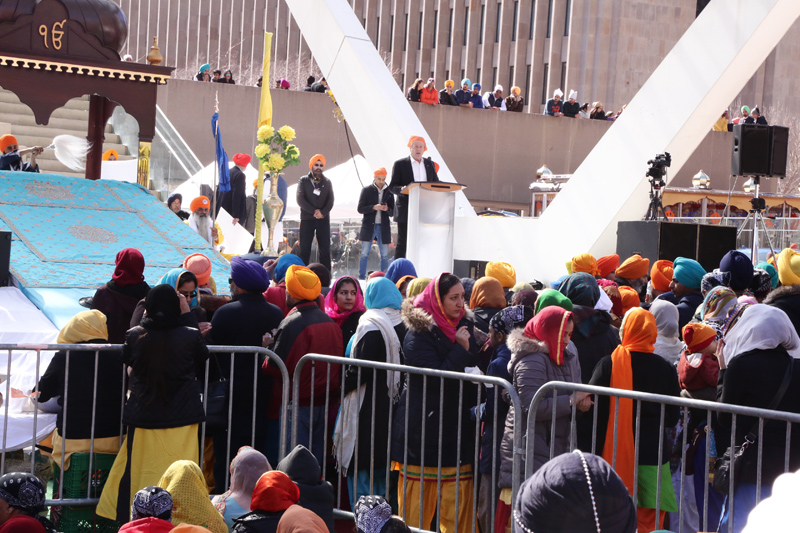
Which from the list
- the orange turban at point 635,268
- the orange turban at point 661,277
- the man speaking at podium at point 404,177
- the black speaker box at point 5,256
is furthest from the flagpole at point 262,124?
the orange turban at point 661,277

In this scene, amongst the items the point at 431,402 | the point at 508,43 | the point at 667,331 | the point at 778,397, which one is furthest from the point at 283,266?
the point at 508,43

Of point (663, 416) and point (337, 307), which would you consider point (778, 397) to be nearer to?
point (663, 416)

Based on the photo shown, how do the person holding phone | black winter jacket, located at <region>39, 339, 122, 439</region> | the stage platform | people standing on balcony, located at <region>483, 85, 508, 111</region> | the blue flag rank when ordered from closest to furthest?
black winter jacket, located at <region>39, 339, 122, 439</region> < the stage platform < the person holding phone < the blue flag < people standing on balcony, located at <region>483, 85, 508, 111</region>

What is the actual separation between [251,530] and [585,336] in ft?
8.36

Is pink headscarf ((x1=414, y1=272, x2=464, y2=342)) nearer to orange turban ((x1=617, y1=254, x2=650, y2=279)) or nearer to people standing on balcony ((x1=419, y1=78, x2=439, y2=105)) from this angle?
orange turban ((x1=617, y1=254, x2=650, y2=279))

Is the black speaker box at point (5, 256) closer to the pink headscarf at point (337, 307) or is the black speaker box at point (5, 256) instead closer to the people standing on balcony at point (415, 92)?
the pink headscarf at point (337, 307)

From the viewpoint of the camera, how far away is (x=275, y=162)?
43.7 ft

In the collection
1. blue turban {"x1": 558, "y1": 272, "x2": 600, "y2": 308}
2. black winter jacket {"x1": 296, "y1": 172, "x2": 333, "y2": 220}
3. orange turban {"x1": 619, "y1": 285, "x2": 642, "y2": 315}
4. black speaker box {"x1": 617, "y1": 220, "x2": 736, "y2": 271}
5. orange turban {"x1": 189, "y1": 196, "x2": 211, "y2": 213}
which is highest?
black winter jacket {"x1": 296, "y1": 172, "x2": 333, "y2": 220}

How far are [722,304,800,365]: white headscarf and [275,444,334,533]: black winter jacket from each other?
2.02m

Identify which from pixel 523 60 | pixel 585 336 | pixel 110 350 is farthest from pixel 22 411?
pixel 523 60

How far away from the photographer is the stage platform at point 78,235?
870 cm

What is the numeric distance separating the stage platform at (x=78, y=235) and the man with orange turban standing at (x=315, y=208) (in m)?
2.37

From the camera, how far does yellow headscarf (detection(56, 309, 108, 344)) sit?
5824mm

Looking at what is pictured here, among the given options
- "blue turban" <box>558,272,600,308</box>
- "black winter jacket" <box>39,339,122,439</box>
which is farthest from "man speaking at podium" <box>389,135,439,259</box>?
"black winter jacket" <box>39,339,122,439</box>
